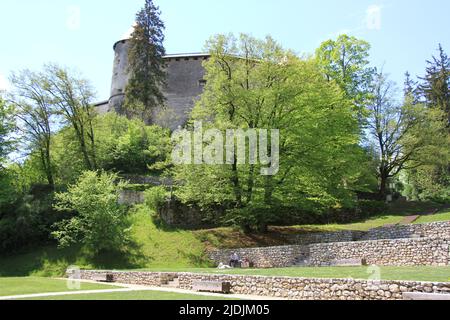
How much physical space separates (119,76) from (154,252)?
118 feet

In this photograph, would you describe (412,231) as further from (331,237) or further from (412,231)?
(331,237)

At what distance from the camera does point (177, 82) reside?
183 ft

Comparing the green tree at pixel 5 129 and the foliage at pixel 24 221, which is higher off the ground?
the green tree at pixel 5 129

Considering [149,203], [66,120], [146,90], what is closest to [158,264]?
[149,203]

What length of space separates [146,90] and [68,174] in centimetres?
1317

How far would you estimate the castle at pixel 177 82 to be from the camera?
53.7 meters

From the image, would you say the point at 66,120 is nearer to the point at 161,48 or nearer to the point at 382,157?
the point at 161,48

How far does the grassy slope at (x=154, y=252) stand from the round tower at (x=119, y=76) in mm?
28813

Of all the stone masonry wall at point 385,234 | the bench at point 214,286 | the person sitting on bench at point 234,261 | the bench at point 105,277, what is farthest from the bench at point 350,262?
the bench at point 105,277

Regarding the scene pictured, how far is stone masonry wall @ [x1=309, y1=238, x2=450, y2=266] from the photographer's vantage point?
55.4ft

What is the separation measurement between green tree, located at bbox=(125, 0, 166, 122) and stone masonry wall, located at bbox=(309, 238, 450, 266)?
29394 mm

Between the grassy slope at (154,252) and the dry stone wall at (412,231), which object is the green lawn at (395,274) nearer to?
the dry stone wall at (412,231)

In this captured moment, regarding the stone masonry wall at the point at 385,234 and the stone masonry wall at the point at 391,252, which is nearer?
the stone masonry wall at the point at 391,252

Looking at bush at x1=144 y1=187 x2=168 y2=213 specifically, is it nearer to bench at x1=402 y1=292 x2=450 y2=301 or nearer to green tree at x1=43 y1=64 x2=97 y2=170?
green tree at x1=43 y1=64 x2=97 y2=170
